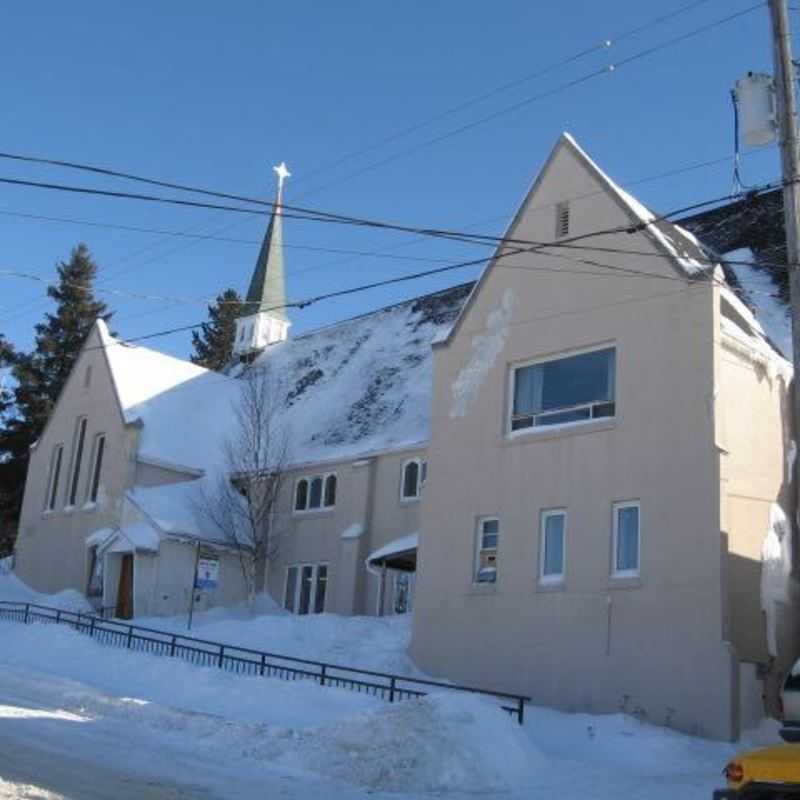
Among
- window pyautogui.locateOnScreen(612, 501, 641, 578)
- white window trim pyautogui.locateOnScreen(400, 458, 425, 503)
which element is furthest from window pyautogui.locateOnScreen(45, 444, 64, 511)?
window pyautogui.locateOnScreen(612, 501, 641, 578)

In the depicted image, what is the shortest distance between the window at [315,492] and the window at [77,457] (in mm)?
8994

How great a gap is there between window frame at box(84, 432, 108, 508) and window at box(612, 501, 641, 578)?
72.2 feet

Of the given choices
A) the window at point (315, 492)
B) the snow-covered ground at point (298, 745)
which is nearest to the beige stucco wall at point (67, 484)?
the window at point (315, 492)

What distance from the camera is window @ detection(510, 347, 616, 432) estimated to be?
20953 mm

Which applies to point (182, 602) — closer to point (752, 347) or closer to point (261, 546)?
point (261, 546)

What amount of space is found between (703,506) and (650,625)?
87.2 inches

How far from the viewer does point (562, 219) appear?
2280cm

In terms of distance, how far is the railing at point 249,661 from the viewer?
17.8 m

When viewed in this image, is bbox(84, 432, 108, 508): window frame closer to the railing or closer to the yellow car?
the railing

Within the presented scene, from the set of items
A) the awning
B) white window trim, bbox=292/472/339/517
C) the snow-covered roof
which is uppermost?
the snow-covered roof

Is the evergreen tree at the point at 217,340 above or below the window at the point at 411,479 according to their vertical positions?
above

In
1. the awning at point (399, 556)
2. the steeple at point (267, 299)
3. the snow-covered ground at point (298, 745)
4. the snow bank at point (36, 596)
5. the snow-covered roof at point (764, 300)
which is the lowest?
the snow-covered ground at point (298, 745)

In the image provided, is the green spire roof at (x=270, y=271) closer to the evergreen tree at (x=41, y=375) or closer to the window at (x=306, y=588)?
the evergreen tree at (x=41, y=375)

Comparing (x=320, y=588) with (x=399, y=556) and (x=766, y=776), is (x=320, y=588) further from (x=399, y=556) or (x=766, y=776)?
(x=766, y=776)
